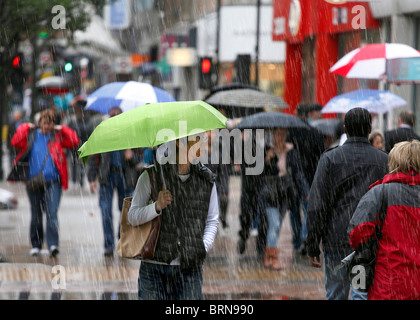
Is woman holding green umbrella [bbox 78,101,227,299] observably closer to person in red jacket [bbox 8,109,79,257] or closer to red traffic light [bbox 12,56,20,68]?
person in red jacket [bbox 8,109,79,257]

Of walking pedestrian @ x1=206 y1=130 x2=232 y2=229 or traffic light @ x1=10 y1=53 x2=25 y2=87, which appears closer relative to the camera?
walking pedestrian @ x1=206 y1=130 x2=232 y2=229

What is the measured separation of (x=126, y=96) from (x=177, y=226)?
459 cm

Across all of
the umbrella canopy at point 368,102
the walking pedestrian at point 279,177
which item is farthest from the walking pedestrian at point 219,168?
the umbrella canopy at point 368,102

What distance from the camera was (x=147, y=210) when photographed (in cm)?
543

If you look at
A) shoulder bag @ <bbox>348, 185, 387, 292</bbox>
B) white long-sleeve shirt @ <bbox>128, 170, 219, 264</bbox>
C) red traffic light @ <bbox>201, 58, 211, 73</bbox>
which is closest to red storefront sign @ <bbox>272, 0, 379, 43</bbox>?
red traffic light @ <bbox>201, 58, 211, 73</bbox>

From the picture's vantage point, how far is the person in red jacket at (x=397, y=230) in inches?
203

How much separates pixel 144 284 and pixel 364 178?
6.82 feet

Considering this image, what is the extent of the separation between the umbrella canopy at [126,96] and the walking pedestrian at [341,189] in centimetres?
351

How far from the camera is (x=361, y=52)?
10305mm

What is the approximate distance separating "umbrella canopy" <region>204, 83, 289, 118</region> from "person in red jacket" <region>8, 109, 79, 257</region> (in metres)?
2.61

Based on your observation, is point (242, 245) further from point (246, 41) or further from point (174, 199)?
point (246, 41)

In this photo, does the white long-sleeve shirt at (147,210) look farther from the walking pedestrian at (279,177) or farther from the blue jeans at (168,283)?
the walking pedestrian at (279,177)

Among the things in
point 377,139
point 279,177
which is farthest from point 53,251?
point 377,139

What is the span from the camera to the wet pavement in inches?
347
